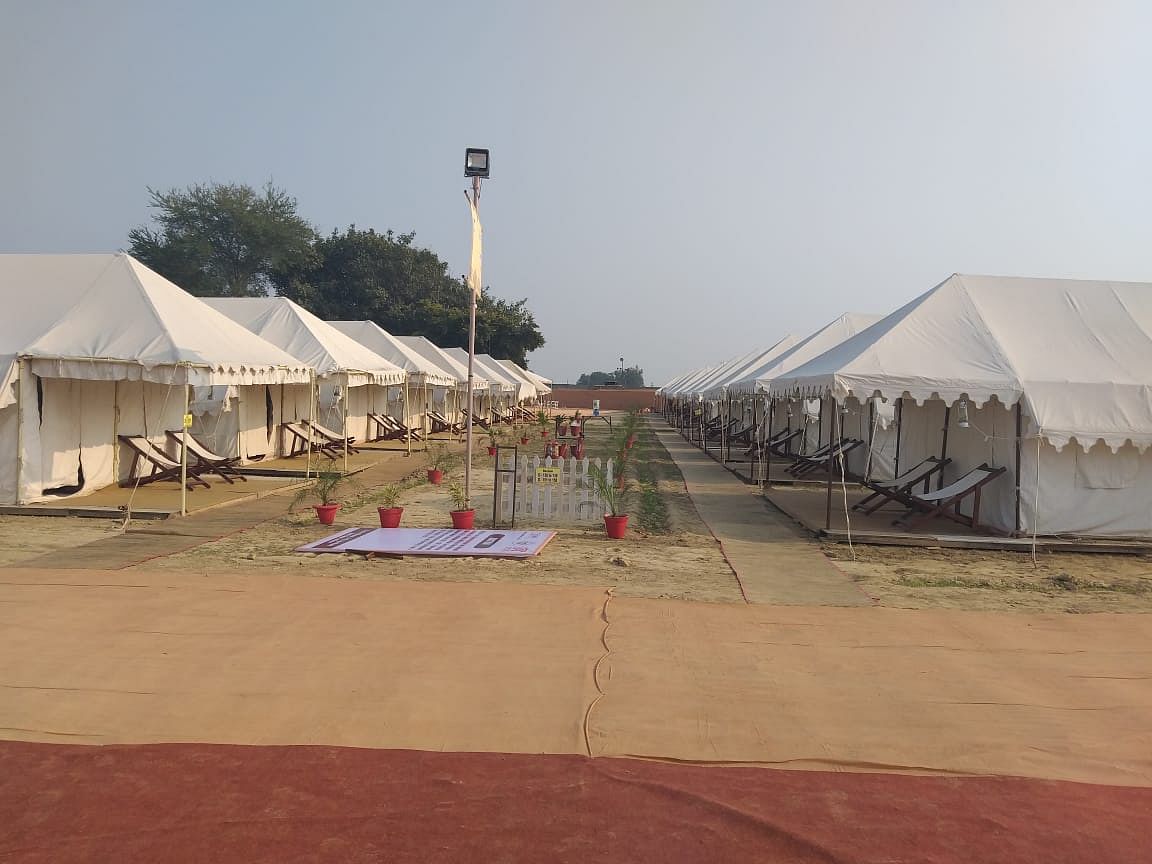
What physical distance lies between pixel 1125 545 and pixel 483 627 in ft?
27.3

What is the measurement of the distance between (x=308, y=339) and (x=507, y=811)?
1700 cm

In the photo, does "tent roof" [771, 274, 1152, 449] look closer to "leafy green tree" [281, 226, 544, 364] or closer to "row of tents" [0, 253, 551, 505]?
"row of tents" [0, 253, 551, 505]

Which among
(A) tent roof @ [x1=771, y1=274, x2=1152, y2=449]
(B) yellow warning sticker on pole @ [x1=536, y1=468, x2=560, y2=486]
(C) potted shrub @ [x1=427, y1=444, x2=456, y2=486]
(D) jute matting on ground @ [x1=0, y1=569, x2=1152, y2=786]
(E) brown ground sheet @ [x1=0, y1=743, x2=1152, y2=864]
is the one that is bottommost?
(E) brown ground sheet @ [x1=0, y1=743, x2=1152, y2=864]

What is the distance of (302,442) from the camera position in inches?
811

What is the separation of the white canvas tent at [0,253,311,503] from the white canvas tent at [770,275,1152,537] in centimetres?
892

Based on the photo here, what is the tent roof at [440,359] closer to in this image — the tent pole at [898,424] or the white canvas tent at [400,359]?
the white canvas tent at [400,359]

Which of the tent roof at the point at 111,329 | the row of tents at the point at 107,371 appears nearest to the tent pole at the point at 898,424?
the row of tents at the point at 107,371

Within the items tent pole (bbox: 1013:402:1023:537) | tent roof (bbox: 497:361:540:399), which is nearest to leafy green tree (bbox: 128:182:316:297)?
tent roof (bbox: 497:361:540:399)

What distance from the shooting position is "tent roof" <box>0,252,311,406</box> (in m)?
11.4

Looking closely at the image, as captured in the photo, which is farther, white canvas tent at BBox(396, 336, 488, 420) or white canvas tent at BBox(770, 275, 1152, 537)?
white canvas tent at BBox(396, 336, 488, 420)

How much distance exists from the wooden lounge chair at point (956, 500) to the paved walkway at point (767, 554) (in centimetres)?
162

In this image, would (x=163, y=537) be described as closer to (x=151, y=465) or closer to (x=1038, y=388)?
(x=151, y=465)

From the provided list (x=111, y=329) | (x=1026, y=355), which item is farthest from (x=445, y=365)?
(x=1026, y=355)

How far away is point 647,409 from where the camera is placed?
74.6 meters
